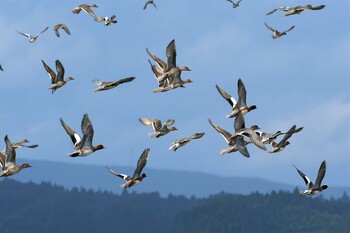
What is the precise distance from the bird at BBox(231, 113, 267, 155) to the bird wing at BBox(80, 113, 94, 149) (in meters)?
6.43

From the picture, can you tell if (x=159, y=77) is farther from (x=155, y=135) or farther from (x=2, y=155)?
(x=2, y=155)

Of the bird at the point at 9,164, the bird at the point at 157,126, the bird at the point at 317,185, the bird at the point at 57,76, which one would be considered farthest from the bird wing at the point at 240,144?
the bird at the point at 57,76

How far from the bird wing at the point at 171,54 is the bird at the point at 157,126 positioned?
3.45m

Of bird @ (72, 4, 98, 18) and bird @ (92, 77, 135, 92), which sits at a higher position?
bird @ (92, 77, 135, 92)

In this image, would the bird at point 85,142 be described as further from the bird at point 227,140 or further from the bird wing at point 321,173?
the bird wing at point 321,173

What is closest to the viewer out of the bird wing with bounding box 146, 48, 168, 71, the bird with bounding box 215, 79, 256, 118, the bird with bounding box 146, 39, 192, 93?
the bird with bounding box 215, 79, 256, 118

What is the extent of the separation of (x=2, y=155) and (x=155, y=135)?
26.2ft

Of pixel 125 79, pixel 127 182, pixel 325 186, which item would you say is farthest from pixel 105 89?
pixel 325 186

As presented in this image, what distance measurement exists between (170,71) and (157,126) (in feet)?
12.0

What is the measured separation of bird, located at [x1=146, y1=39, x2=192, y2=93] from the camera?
54.8 m

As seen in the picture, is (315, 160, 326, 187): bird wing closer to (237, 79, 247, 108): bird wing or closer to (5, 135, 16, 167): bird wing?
(237, 79, 247, 108): bird wing

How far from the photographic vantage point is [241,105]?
53.9m

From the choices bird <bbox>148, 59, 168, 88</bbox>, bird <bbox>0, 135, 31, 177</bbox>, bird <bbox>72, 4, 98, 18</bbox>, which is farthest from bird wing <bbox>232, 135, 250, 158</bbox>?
bird <bbox>72, 4, 98, 18</bbox>

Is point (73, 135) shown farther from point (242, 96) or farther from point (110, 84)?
point (242, 96)
